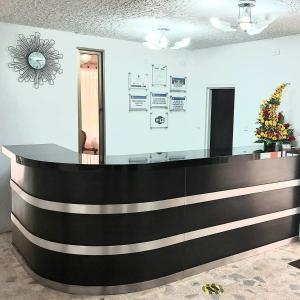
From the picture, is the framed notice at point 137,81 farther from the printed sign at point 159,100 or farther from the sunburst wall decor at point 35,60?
the sunburst wall decor at point 35,60

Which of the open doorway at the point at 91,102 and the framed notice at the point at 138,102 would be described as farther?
the framed notice at the point at 138,102

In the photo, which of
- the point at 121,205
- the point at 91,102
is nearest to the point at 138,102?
the point at 91,102

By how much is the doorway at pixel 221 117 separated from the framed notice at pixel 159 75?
835 millimetres

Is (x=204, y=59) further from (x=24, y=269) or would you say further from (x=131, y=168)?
(x=24, y=269)

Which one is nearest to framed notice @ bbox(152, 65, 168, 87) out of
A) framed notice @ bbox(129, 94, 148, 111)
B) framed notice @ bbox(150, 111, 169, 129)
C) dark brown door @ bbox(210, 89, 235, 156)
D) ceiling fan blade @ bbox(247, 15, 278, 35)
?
framed notice @ bbox(129, 94, 148, 111)

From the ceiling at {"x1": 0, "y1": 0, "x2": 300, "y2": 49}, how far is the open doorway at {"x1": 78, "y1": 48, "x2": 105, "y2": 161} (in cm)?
43

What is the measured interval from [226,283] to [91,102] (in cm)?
322

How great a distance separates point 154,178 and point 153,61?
127 inches

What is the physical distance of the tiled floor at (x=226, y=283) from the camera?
3021mm

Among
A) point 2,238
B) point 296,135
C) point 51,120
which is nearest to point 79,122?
point 51,120

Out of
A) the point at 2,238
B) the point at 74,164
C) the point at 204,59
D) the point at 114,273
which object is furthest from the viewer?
the point at 204,59

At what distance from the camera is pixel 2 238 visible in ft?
14.3

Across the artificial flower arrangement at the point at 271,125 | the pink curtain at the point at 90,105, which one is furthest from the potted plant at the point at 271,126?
the pink curtain at the point at 90,105

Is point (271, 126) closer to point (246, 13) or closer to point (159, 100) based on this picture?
point (246, 13)
